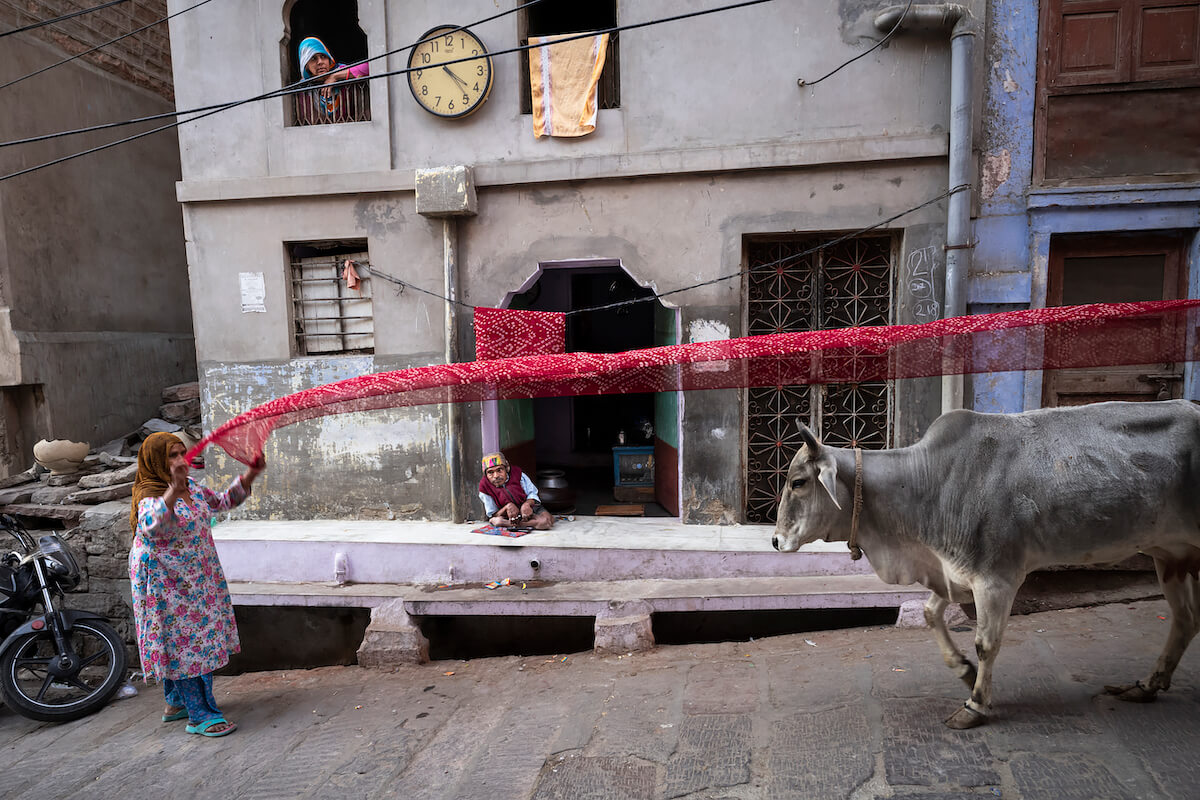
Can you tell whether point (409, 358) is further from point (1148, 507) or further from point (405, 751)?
point (1148, 507)

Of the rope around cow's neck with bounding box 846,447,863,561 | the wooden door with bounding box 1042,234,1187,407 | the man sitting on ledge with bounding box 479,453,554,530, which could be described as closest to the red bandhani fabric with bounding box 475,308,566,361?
the man sitting on ledge with bounding box 479,453,554,530

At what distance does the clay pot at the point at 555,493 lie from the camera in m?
7.97

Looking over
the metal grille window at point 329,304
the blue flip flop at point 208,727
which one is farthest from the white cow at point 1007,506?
the metal grille window at point 329,304

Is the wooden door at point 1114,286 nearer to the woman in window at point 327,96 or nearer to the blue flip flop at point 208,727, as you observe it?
the blue flip flop at point 208,727

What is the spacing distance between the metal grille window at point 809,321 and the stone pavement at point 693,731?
7.04 feet

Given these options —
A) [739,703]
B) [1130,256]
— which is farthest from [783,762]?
[1130,256]

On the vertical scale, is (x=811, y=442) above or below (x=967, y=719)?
above

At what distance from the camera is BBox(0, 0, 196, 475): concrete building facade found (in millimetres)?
8883

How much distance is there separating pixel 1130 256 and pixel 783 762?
5.82m

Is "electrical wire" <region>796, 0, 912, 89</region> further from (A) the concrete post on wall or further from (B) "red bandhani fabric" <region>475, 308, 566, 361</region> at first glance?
(A) the concrete post on wall

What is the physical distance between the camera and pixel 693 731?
3.85m

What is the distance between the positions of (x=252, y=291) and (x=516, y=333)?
3.65m

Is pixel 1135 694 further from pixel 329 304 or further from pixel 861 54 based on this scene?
pixel 329 304

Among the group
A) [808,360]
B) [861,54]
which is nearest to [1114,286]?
[861,54]
